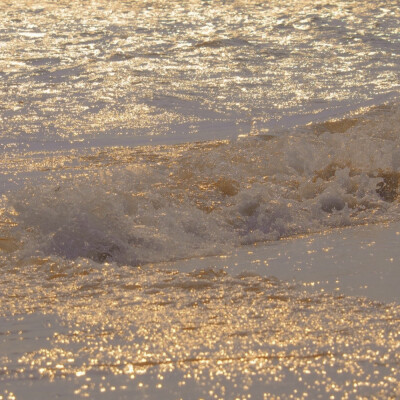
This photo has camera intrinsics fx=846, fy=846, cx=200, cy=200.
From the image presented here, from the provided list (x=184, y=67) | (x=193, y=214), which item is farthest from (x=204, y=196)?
(x=184, y=67)

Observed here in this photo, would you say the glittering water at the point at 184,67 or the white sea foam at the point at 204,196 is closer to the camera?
the white sea foam at the point at 204,196

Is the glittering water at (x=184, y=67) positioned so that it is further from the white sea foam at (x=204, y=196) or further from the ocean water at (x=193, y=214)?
the white sea foam at (x=204, y=196)

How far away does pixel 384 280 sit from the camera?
12.5ft

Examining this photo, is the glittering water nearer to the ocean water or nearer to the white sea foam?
the ocean water

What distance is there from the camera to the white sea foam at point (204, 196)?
→ 4.64 meters

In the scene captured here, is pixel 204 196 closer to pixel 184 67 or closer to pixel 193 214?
pixel 193 214

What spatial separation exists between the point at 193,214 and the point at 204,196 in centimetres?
52

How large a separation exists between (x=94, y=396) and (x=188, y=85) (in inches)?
284

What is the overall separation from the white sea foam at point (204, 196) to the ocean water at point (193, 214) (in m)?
0.02

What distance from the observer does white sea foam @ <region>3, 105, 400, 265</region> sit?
15.2 feet

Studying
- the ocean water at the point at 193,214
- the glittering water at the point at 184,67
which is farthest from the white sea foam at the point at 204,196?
the glittering water at the point at 184,67

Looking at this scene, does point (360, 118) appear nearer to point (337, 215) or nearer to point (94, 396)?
point (337, 215)

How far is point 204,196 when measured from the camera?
561 cm

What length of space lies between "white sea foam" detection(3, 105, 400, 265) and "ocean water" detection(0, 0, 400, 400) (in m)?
0.02
